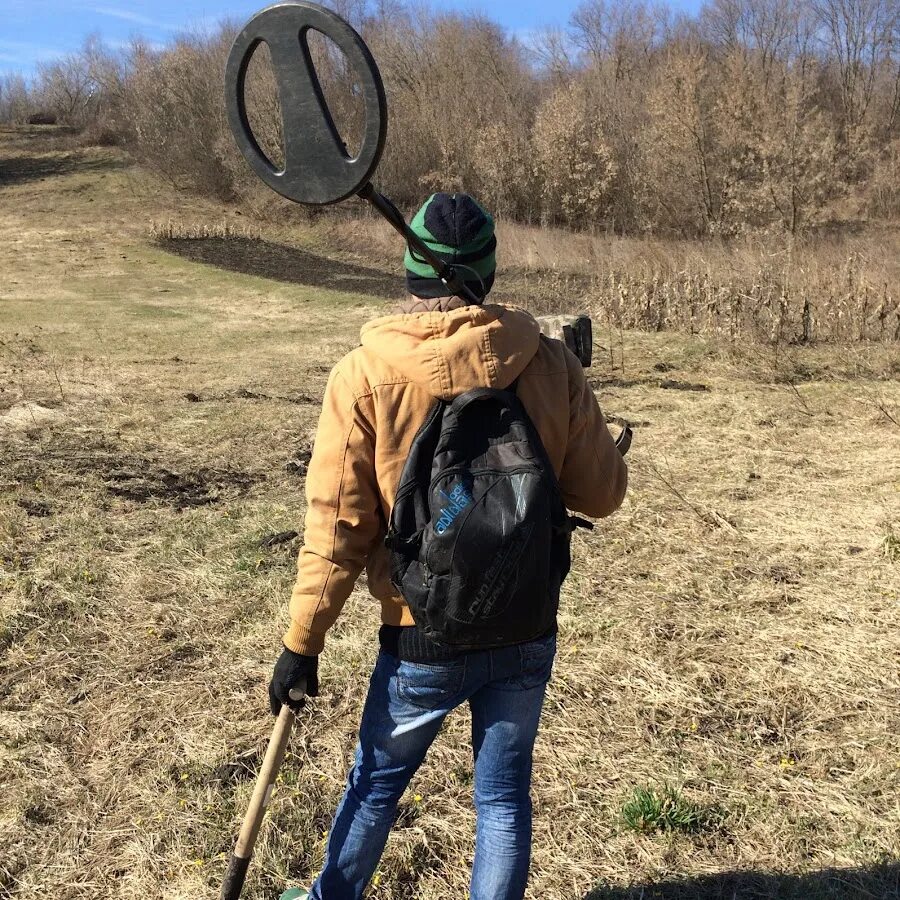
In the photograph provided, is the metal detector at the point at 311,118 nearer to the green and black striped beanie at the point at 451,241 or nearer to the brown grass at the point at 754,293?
the green and black striped beanie at the point at 451,241

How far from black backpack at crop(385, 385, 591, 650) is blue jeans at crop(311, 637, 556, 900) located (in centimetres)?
13

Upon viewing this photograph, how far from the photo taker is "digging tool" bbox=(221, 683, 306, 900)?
1935 millimetres

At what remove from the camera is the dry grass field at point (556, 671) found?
2623 millimetres

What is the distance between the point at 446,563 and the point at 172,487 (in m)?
4.76

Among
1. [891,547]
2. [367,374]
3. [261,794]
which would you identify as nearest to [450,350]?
[367,374]

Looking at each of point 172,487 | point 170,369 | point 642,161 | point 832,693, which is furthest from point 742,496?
point 642,161

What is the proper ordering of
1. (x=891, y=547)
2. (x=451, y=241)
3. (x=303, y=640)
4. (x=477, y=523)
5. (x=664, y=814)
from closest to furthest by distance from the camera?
(x=477, y=523), (x=451, y=241), (x=303, y=640), (x=664, y=814), (x=891, y=547)

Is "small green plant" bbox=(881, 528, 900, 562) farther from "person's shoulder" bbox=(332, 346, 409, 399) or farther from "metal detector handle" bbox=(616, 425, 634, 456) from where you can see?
"person's shoulder" bbox=(332, 346, 409, 399)

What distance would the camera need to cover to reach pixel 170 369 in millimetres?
10148

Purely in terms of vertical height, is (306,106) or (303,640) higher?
(306,106)

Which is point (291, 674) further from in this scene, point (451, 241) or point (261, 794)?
point (451, 241)

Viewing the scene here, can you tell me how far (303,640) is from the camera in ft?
6.02

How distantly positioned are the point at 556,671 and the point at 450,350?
227 cm

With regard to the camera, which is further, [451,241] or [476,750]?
[476,750]
